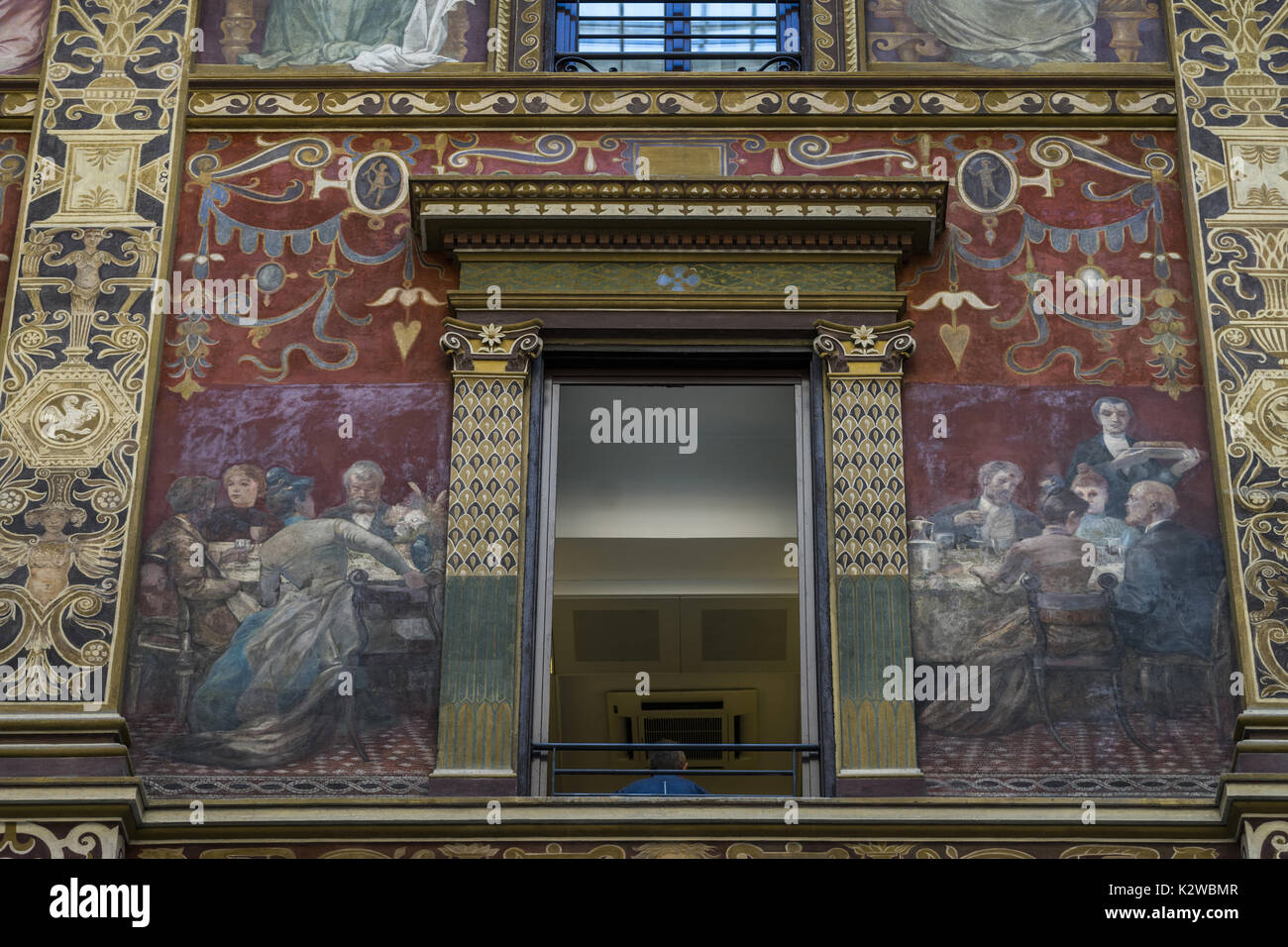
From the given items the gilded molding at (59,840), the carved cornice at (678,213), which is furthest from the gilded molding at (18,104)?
the gilded molding at (59,840)

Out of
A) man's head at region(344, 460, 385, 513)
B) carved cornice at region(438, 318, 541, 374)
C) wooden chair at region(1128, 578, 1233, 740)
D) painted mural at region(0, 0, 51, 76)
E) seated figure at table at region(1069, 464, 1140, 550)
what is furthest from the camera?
painted mural at region(0, 0, 51, 76)

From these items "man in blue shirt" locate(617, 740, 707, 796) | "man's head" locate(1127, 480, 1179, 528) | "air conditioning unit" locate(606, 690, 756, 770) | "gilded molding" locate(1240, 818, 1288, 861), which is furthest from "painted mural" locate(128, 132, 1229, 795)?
"man in blue shirt" locate(617, 740, 707, 796)

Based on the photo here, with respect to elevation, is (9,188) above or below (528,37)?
below

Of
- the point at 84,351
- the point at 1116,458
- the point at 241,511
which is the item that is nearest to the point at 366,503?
the point at 241,511

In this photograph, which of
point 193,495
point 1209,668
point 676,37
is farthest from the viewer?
point 676,37

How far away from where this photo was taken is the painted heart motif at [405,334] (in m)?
→ 12.6

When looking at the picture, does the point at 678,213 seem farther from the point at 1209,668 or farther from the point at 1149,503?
the point at 1209,668

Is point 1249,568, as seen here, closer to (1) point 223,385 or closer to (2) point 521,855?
A: (2) point 521,855

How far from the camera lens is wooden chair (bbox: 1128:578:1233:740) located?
1155 centimetres

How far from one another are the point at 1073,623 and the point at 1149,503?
2.70ft

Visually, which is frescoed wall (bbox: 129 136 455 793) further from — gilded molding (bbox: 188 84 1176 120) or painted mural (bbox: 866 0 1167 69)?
painted mural (bbox: 866 0 1167 69)

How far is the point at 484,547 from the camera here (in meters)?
11.9
